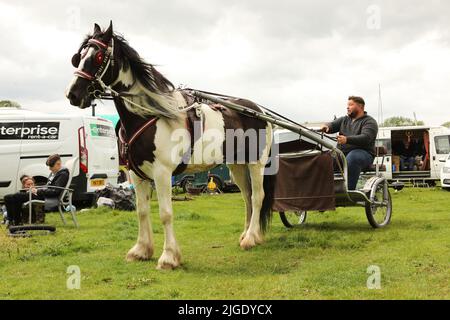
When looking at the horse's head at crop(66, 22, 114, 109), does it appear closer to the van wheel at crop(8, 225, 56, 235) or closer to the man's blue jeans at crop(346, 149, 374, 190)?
the van wheel at crop(8, 225, 56, 235)

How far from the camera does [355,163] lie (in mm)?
8070

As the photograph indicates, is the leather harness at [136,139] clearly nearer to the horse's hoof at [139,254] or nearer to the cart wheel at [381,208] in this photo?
the horse's hoof at [139,254]

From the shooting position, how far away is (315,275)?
514cm

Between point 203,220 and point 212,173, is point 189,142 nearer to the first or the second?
point 203,220

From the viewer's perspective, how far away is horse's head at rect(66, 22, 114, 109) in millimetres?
5629

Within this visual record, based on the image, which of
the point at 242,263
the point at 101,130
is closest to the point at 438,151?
the point at 101,130

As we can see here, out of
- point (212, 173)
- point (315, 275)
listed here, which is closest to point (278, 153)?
point (315, 275)

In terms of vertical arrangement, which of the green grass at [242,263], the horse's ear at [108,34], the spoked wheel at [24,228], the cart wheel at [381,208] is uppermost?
the horse's ear at [108,34]

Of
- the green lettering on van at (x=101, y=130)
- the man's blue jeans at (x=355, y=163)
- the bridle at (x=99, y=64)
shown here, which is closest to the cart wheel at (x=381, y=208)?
the man's blue jeans at (x=355, y=163)

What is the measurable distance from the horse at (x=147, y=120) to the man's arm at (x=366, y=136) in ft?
7.83

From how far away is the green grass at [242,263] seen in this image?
463cm

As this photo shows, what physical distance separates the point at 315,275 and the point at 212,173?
18.5 metres

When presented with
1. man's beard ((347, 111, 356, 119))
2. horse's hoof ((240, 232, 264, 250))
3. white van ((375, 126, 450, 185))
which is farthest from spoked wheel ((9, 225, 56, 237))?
white van ((375, 126, 450, 185))
